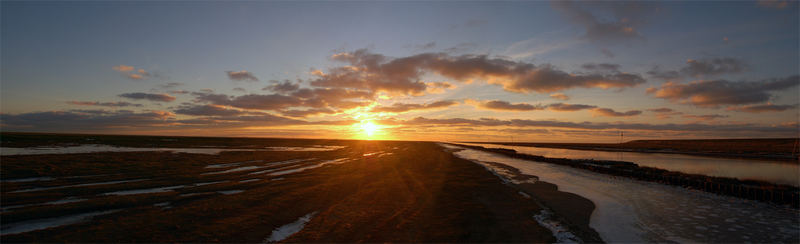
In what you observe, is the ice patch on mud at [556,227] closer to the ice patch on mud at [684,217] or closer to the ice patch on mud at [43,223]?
the ice patch on mud at [684,217]

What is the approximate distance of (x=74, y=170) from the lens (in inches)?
961

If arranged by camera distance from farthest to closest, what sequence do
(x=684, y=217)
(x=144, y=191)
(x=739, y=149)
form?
(x=739, y=149)
(x=144, y=191)
(x=684, y=217)

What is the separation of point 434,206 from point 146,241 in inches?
424

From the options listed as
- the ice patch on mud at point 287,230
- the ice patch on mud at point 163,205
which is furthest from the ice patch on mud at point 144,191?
the ice patch on mud at point 287,230

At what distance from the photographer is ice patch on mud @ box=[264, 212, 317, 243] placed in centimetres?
1038

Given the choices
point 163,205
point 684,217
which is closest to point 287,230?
point 163,205

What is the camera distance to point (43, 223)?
36.7ft

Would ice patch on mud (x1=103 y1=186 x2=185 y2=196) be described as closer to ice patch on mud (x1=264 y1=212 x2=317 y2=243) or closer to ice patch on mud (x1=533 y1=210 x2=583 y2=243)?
ice patch on mud (x1=264 y1=212 x2=317 y2=243)

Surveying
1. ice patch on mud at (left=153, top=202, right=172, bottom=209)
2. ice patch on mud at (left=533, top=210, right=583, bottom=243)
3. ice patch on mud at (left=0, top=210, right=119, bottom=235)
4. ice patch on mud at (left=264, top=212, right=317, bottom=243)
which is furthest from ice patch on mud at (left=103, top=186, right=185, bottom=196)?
ice patch on mud at (left=533, top=210, right=583, bottom=243)

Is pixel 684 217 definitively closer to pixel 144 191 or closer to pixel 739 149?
pixel 144 191

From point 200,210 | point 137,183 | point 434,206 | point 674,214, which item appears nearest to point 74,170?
point 137,183

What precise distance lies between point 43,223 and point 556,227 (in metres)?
18.0

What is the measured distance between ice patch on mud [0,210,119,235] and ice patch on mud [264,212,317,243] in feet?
23.3

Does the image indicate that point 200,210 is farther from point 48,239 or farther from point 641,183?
point 641,183
